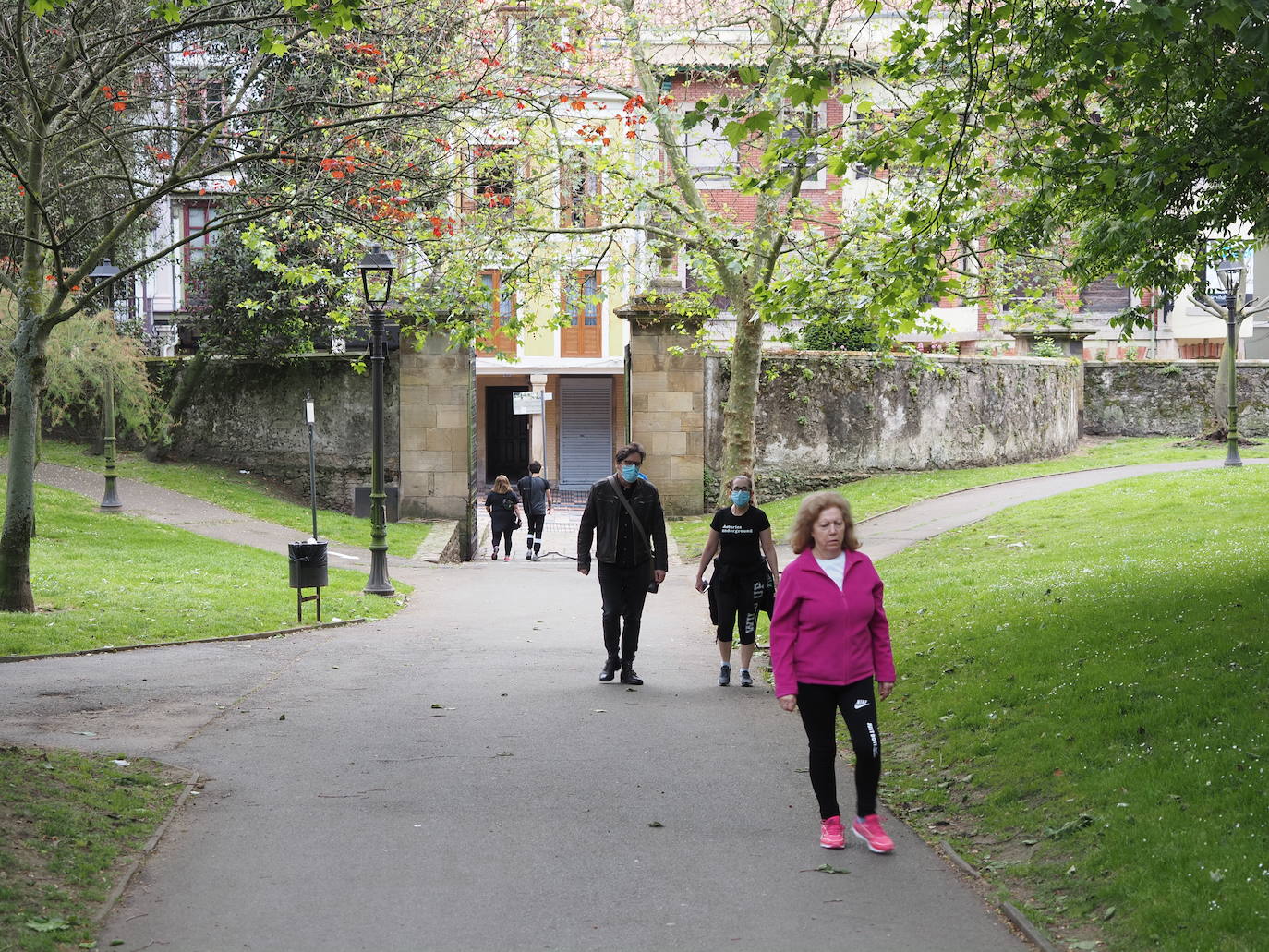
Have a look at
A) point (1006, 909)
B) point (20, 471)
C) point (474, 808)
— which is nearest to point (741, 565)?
point (474, 808)

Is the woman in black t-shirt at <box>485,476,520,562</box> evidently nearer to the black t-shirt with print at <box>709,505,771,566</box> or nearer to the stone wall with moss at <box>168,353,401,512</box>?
the stone wall with moss at <box>168,353,401,512</box>

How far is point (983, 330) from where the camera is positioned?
4200 cm

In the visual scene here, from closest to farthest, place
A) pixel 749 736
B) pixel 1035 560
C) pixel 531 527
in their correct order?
pixel 749 736 → pixel 1035 560 → pixel 531 527

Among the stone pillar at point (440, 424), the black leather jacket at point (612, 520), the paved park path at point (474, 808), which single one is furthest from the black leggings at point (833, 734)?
the stone pillar at point (440, 424)

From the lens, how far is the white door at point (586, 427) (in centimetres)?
4038

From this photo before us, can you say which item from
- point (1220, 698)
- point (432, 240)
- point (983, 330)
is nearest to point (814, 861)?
point (1220, 698)

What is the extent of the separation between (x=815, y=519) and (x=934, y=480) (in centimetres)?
2124

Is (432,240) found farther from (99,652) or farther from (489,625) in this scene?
(99,652)

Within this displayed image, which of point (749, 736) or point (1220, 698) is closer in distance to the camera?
point (1220, 698)

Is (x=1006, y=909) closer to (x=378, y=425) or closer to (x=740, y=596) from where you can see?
(x=740, y=596)

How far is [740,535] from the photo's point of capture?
10531 millimetres

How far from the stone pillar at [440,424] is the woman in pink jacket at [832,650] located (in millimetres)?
18554

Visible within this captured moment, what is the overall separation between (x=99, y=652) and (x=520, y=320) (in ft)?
30.1

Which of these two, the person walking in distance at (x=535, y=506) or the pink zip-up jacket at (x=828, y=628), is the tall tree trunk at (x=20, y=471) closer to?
the pink zip-up jacket at (x=828, y=628)
